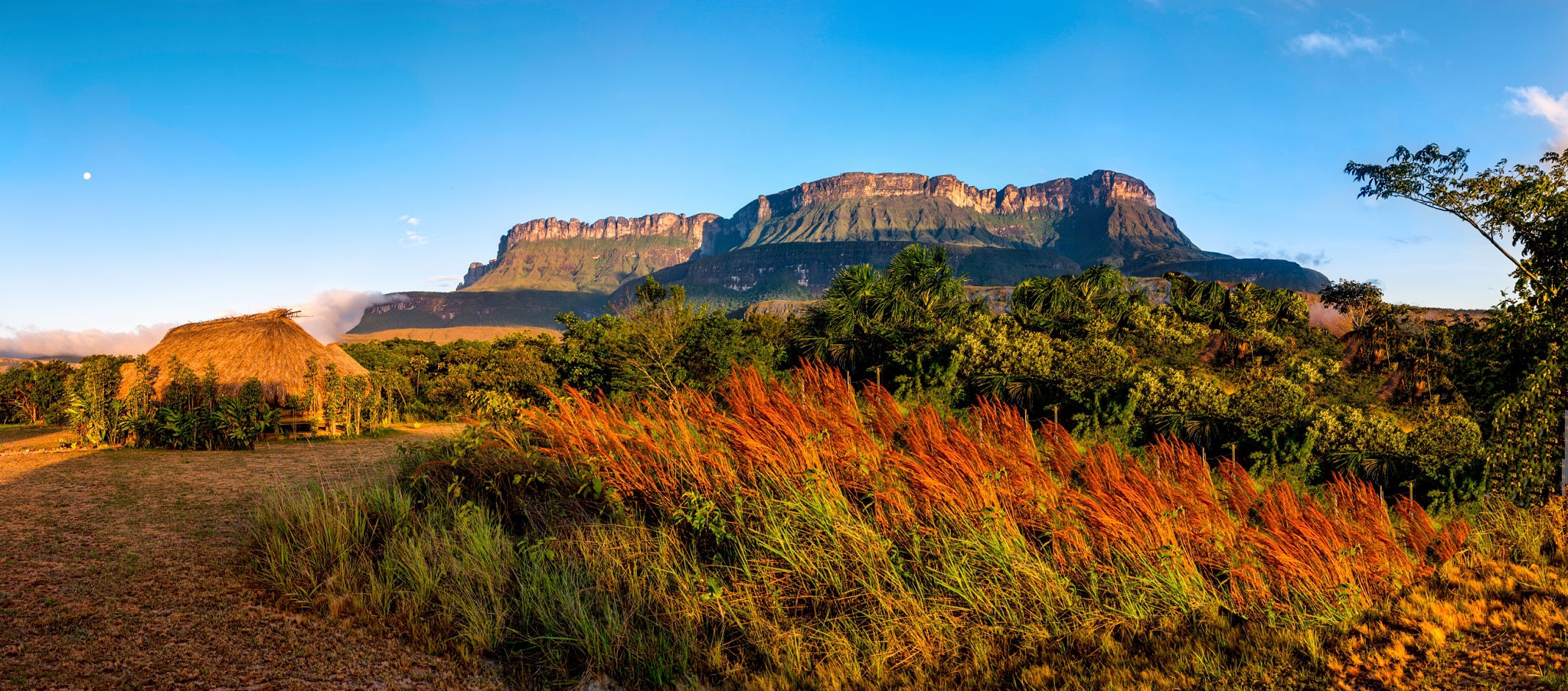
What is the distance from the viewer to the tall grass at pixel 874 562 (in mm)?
3135

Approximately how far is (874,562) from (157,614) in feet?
12.4

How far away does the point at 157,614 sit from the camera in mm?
3584

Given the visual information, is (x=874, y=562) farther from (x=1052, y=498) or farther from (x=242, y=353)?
(x=242, y=353)

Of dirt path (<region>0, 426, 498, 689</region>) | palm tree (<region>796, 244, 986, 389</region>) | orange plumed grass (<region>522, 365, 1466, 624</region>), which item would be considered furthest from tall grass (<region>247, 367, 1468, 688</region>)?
palm tree (<region>796, 244, 986, 389</region>)

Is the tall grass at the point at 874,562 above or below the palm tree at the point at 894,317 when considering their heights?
below

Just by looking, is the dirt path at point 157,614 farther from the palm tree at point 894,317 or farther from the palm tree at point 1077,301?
the palm tree at point 1077,301

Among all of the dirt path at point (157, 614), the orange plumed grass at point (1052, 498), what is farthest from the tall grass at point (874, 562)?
the dirt path at point (157, 614)

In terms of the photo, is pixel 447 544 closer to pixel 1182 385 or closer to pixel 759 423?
pixel 759 423

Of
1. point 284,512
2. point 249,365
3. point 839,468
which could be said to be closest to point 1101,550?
point 839,468

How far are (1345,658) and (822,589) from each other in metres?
2.19

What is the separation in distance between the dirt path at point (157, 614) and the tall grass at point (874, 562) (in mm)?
287

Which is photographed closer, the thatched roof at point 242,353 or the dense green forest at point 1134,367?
the dense green forest at point 1134,367

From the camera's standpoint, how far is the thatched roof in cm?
1581

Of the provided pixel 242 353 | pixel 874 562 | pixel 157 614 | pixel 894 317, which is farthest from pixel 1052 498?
pixel 242 353
